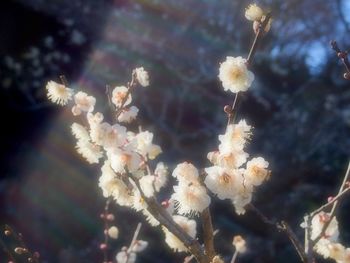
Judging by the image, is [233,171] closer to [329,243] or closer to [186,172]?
[186,172]

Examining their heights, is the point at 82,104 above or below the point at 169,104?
below

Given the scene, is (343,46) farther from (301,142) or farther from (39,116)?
(39,116)

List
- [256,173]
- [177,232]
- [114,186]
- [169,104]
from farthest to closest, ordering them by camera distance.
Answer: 1. [169,104]
2. [114,186]
3. [256,173]
4. [177,232]

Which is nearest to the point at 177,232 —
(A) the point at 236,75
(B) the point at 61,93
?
(A) the point at 236,75

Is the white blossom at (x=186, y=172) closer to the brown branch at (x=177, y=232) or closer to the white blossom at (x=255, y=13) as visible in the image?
the brown branch at (x=177, y=232)

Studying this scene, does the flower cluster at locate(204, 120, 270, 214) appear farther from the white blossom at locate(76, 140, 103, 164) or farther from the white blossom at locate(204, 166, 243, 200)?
the white blossom at locate(76, 140, 103, 164)

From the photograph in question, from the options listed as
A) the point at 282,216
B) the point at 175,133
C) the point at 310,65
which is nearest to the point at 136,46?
the point at 175,133

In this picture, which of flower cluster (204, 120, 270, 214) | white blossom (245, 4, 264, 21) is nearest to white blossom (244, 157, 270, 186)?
flower cluster (204, 120, 270, 214)
